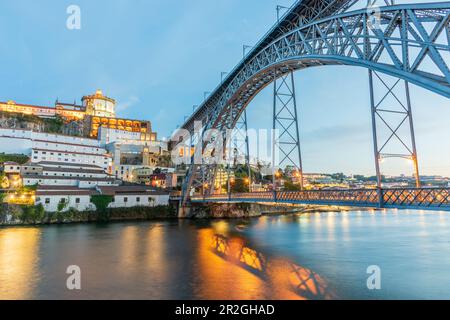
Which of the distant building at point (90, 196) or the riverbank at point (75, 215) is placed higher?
the distant building at point (90, 196)

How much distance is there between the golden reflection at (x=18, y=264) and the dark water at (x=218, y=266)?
0.04 m

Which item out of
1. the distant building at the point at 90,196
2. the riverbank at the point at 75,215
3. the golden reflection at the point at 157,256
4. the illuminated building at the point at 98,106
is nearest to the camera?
the golden reflection at the point at 157,256

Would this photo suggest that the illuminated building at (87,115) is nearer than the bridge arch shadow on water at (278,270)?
No

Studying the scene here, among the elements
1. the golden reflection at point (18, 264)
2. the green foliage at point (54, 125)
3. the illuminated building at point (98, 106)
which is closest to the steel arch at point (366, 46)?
the golden reflection at point (18, 264)

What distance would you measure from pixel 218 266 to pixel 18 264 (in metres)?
9.94

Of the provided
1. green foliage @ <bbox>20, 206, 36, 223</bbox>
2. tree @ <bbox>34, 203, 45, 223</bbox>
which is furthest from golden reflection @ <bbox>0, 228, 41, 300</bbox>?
tree @ <bbox>34, 203, 45, 223</bbox>

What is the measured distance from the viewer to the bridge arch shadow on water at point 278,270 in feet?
34.5

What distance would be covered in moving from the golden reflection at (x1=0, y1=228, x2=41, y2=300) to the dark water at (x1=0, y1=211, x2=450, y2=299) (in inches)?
1.5

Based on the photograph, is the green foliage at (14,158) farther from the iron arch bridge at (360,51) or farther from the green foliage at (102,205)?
the iron arch bridge at (360,51)

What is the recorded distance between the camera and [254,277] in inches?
482

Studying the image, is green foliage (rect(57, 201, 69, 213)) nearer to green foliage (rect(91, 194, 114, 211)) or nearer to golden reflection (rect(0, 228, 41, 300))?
green foliage (rect(91, 194, 114, 211))

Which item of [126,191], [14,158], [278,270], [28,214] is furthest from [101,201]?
[278,270]

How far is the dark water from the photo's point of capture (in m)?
10.5
